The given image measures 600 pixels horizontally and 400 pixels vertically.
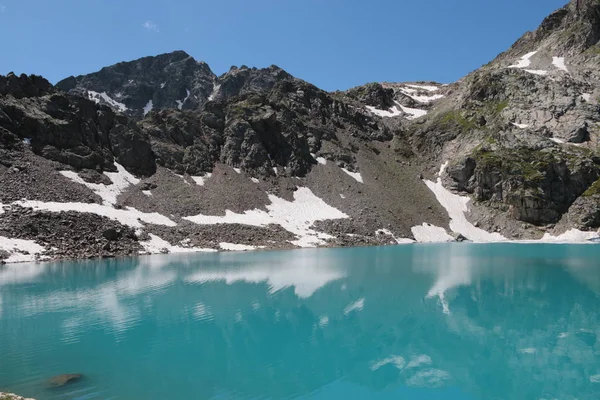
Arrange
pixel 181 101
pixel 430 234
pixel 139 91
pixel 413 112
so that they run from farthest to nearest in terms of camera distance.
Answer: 1. pixel 181 101
2. pixel 139 91
3. pixel 413 112
4. pixel 430 234

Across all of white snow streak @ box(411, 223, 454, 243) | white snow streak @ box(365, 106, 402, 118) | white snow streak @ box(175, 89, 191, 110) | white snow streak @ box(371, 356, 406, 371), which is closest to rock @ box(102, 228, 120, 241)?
white snow streak @ box(371, 356, 406, 371)

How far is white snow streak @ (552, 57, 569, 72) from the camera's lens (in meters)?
→ 123

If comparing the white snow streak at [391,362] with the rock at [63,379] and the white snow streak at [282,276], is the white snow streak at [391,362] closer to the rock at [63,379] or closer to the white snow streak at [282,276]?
the rock at [63,379]

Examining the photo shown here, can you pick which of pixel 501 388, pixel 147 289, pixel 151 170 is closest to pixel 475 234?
pixel 151 170

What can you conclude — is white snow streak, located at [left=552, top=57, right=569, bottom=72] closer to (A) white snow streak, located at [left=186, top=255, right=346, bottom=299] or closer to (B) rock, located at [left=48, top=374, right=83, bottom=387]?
(A) white snow streak, located at [left=186, top=255, right=346, bottom=299]

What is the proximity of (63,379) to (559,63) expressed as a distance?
508 ft

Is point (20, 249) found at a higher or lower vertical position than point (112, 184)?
lower

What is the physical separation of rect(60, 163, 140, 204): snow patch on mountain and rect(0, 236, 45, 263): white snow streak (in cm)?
2005

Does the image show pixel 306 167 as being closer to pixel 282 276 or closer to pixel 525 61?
pixel 282 276

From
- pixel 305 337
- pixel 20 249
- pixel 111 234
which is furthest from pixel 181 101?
pixel 305 337

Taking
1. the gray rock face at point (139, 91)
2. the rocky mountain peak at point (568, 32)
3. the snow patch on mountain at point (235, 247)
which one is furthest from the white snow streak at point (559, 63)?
the gray rock face at point (139, 91)

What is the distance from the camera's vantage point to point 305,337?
16062 mm

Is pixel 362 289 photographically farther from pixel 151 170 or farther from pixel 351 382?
pixel 151 170

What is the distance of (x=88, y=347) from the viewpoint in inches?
599
